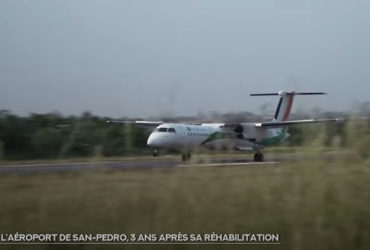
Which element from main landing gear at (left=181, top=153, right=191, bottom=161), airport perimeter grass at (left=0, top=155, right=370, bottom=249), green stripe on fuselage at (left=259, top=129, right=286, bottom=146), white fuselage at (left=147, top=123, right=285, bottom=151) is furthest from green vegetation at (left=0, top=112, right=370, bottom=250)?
green stripe on fuselage at (left=259, top=129, right=286, bottom=146)

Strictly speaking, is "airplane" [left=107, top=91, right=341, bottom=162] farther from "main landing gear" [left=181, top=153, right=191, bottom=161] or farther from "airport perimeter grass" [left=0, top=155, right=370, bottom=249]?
"airport perimeter grass" [left=0, top=155, right=370, bottom=249]

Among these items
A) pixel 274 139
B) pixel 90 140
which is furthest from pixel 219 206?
pixel 274 139

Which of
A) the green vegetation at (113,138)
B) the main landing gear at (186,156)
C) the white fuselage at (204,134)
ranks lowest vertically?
the green vegetation at (113,138)

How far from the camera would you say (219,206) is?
22.1 feet

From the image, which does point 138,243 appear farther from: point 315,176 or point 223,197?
point 315,176

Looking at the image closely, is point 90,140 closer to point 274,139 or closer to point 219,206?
point 219,206

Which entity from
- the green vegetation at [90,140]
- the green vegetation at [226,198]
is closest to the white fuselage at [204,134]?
the green vegetation at [90,140]

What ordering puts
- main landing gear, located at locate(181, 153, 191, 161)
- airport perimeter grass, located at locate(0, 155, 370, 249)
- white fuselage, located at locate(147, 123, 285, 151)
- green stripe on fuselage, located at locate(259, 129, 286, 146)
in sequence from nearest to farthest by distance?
airport perimeter grass, located at locate(0, 155, 370, 249), main landing gear, located at locate(181, 153, 191, 161), white fuselage, located at locate(147, 123, 285, 151), green stripe on fuselage, located at locate(259, 129, 286, 146)

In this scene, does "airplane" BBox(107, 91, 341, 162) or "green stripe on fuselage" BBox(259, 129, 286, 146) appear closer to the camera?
"airplane" BBox(107, 91, 341, 162)

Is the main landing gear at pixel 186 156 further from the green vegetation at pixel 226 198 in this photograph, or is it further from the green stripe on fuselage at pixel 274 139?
the green stripe on fuselage at pixel 274 139

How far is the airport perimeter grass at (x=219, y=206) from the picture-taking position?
6.01 m

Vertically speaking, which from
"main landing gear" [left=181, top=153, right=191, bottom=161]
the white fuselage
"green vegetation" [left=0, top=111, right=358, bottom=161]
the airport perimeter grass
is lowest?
the airport perimeter grass

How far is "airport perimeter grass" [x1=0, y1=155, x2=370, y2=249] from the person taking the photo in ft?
19.7

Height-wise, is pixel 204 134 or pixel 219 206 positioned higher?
pixel 204 134
